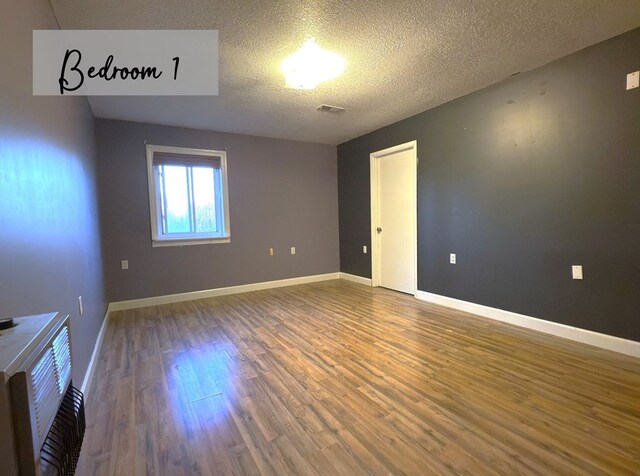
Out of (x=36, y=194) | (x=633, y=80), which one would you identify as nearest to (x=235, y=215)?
(x=36, y=194)

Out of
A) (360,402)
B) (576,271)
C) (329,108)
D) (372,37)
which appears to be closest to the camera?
(360,402)

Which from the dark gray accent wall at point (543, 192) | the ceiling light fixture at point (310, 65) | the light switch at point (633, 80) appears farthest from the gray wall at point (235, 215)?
the light switch at point (633, 80)

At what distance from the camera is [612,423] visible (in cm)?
153

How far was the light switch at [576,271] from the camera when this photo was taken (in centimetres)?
250

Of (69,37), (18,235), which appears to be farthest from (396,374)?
(69,37)

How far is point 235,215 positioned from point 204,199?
1.62 ft

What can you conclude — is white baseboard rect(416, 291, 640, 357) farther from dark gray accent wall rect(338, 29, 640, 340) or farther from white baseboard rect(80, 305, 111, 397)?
white baseboard rect(80, 305, 111, 397)

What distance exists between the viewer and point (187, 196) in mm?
4227

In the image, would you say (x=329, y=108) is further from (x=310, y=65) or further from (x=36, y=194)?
(x=36, y=194)

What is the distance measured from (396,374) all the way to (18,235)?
2.14 meters

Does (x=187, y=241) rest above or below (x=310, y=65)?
below

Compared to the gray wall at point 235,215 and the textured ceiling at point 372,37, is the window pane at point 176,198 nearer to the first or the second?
the gray wall at point 235,215

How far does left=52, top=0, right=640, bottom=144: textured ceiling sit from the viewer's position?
1.87 metres

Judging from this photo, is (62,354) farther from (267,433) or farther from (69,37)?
(69,37)
